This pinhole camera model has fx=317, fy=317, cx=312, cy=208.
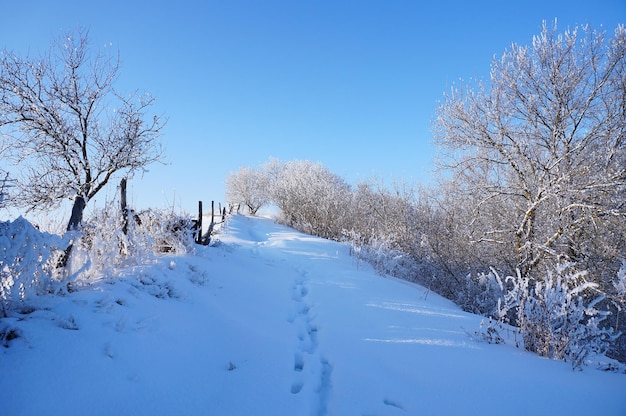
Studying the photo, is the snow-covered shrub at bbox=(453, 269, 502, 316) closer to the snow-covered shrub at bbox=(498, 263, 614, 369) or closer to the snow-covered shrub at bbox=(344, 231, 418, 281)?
the snow-covered shrub at bbox=(344, 231, 418, 281)

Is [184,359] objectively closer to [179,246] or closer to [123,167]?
[179,246]

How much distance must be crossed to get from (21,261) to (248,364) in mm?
1947

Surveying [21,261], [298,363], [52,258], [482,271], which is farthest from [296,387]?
[482,271]

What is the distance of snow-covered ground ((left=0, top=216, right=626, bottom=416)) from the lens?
195 centimetres

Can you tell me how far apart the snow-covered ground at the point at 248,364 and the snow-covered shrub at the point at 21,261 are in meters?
0.18

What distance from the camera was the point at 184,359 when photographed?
8.28ft

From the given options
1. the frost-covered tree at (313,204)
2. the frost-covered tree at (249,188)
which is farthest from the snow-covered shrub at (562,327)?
the frost-covered tree at (249,188)

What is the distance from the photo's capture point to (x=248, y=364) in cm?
276

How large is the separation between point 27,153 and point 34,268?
4938 mm

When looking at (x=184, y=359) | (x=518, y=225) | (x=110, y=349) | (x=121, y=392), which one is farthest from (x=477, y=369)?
(x=518, y=225)

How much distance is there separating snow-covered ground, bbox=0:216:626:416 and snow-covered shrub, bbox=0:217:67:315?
7.2 inches

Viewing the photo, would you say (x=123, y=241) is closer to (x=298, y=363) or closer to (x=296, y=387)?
(x=298, y=363)

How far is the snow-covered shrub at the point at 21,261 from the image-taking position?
2.30 metres

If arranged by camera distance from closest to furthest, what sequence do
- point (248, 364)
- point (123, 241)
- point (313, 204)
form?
point (248, 364)
point (123, 241)
point (313, 204)
